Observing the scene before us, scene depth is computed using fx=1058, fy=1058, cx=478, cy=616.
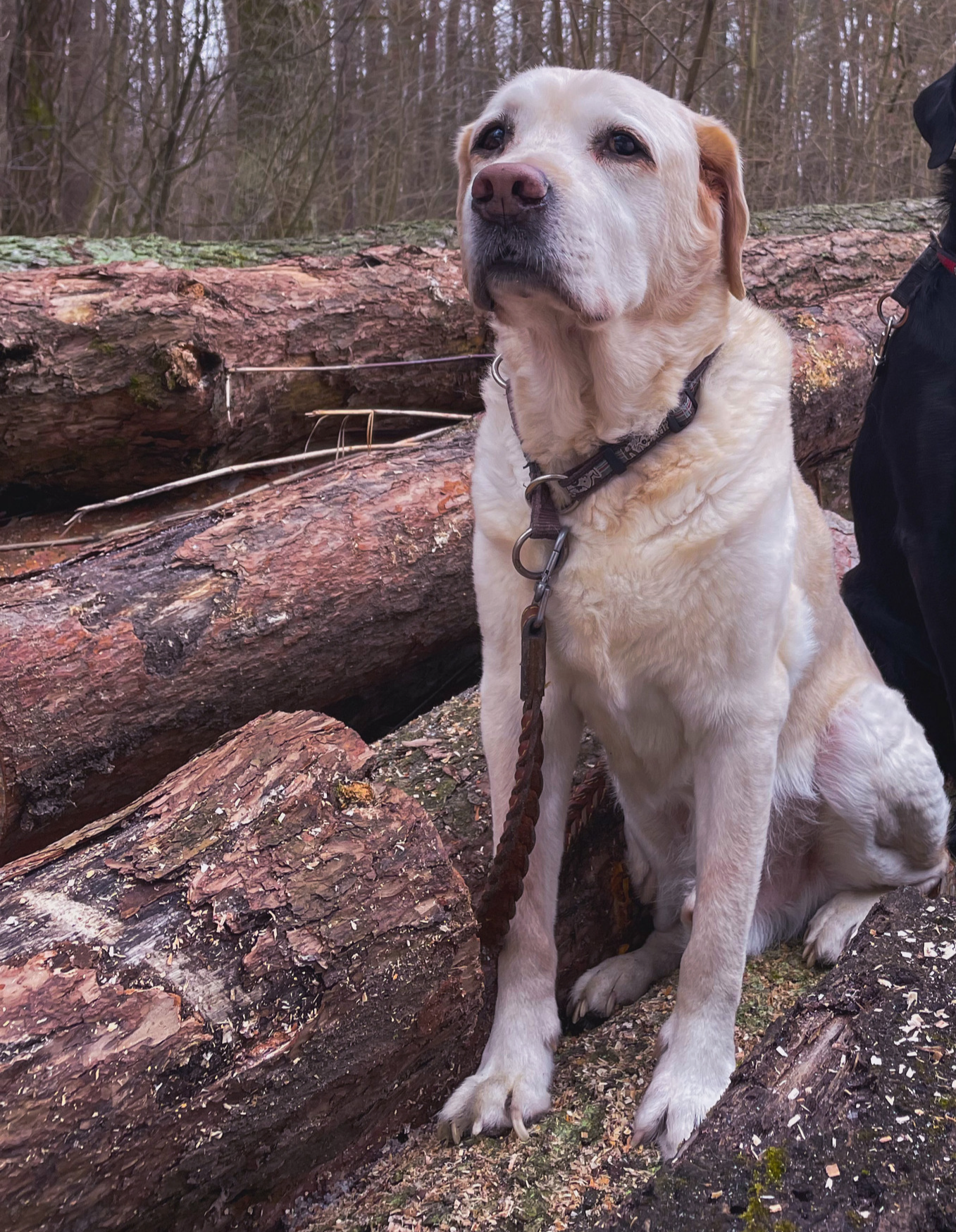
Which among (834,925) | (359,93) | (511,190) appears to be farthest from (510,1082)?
(359,93)

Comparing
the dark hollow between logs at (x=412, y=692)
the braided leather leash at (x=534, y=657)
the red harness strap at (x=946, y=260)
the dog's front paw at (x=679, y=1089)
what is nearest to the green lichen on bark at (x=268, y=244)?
the red harness strap at (x=946, y=260)

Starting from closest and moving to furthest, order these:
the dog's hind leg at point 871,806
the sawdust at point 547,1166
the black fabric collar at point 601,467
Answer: the sawdust at point 547,1166
the black fabric collar at point 601,467
the dog's hind leg at point 871,806

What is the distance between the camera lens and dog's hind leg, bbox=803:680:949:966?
2.56 m

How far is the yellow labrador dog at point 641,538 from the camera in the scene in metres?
2.09

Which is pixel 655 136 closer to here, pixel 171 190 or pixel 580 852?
pixel 580 852

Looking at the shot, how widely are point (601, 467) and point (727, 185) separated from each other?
0.73 metres

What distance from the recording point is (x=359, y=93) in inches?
401

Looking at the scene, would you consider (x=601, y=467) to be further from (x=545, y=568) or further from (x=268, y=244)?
(x=268, y=244)

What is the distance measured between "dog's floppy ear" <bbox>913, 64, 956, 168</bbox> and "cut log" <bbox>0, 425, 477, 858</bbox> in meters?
1.77

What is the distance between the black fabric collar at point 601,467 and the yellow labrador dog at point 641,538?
0.07 ft

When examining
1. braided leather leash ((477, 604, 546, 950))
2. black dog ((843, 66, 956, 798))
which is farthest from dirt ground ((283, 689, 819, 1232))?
black dog ((843, 66, 956, 798))

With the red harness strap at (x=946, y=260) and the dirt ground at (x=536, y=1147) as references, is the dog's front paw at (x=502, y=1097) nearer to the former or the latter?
the dirt ground at (x=536, y=1147)

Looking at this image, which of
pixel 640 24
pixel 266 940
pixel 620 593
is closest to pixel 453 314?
pixel 620 593

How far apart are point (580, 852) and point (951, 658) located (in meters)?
1.23
